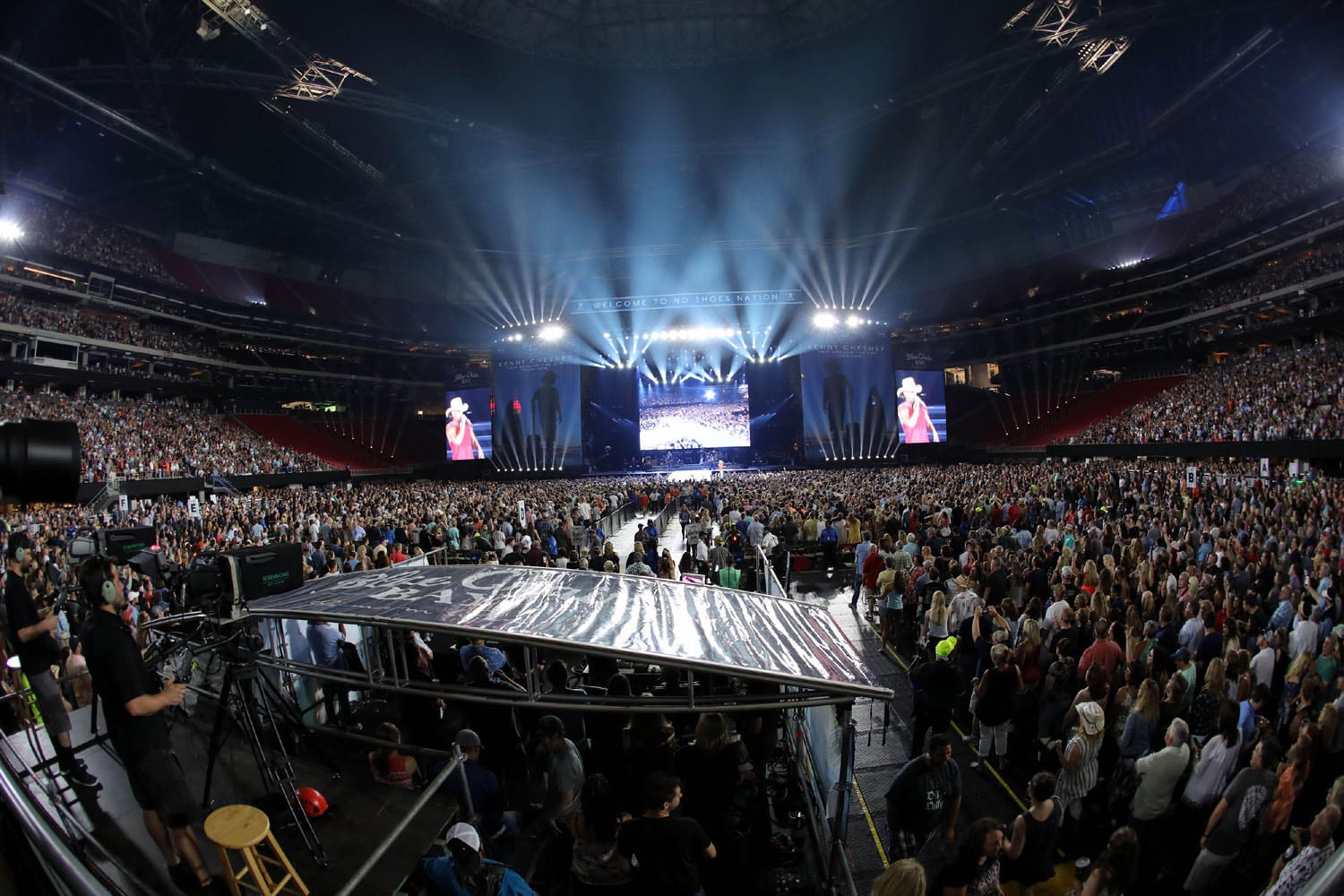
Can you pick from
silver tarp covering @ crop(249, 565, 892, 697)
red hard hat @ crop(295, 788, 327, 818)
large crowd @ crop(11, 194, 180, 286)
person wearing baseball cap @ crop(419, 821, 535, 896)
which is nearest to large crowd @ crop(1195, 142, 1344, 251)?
silver tarp covering @ crop(249, 565, 892, 697)

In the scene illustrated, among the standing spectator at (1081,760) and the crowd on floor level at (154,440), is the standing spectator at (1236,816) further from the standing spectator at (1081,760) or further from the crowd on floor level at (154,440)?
the crowd on floor level at (154,440)

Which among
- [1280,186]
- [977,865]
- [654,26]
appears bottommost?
[977,865]

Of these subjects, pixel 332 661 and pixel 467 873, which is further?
Answer: pixel 332 661

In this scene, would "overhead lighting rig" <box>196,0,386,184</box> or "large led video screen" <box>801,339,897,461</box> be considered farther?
"large led video screen" <box>801,339,897,461</box>

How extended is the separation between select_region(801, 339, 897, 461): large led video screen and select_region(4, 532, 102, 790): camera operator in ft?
109

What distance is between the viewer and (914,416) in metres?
36.0

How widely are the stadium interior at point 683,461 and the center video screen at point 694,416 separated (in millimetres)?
328

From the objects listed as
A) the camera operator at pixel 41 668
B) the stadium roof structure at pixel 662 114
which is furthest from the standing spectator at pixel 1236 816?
the stadium roof structure at pixel 662 114

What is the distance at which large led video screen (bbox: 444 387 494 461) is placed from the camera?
38031 millimetres

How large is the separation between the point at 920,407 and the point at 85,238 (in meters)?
46.6

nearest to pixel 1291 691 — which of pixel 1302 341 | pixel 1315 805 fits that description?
pixel 1315 805

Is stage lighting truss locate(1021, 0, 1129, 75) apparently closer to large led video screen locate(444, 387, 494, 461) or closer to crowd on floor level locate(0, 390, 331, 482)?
large led video screen locate(444, 387, 494, 461)

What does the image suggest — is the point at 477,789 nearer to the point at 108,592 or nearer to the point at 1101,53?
the point at 108,592

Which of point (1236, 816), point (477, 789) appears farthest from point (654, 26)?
point (1236, 816)
